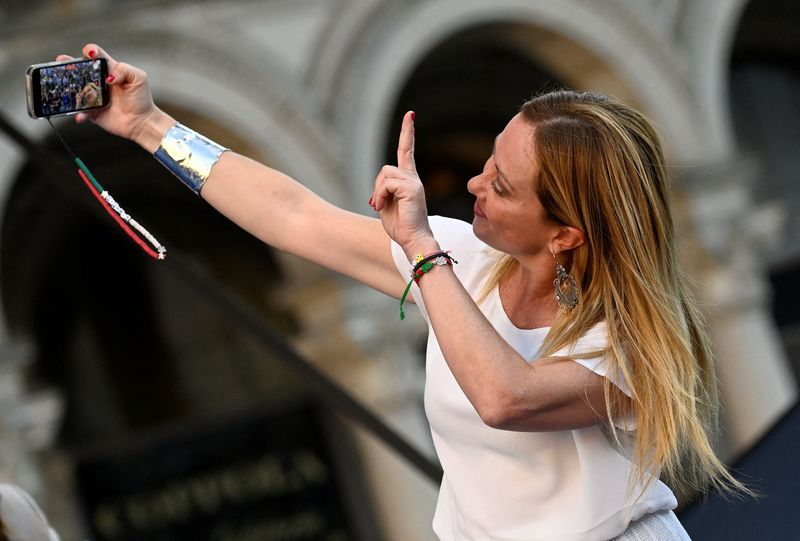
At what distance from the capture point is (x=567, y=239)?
156 centimetres

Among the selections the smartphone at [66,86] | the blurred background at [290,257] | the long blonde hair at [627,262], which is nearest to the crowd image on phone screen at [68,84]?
the smartphone at [66,86]

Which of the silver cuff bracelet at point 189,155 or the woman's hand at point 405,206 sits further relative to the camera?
the silver cuff bracelet at point 189,155

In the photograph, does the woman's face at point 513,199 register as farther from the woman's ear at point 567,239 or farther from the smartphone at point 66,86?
the smartphone at point 66,86

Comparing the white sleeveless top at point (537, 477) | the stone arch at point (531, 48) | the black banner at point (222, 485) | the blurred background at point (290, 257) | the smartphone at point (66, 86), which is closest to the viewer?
the white sleeveless top at point (537, 477)

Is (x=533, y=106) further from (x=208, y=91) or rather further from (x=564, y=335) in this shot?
(x=208, y=91)

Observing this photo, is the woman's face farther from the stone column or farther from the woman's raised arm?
the stone column

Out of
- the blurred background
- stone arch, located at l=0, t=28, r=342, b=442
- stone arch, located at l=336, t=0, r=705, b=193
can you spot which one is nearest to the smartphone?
the blurred background

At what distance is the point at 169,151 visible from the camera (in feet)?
5.94

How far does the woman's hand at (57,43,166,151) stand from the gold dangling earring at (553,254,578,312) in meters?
0.63

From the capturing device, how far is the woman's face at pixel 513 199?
5.09ft

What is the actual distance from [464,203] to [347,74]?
88.7 inches

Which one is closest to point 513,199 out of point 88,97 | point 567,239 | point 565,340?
point 567,239

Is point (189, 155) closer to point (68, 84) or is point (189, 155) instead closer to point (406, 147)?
point (68, 84)

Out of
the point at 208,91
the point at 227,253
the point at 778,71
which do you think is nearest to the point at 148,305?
the point at 227,253
